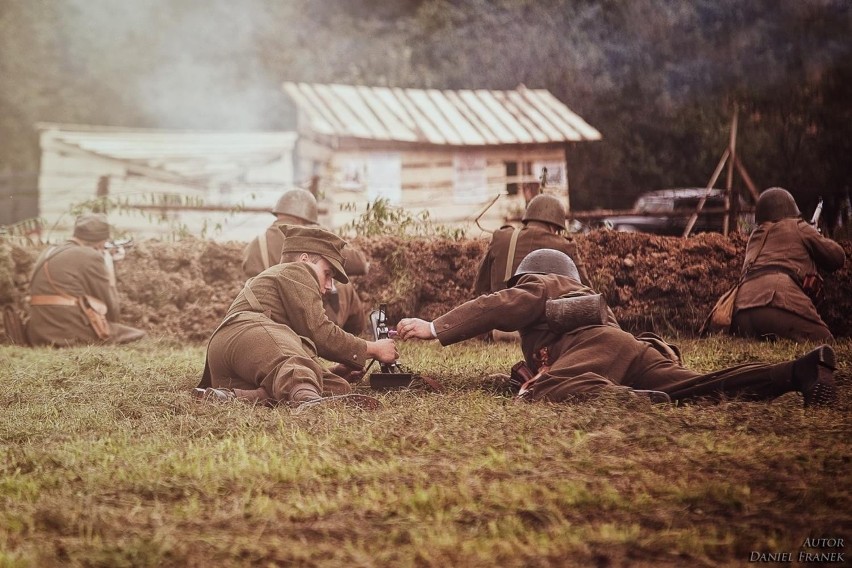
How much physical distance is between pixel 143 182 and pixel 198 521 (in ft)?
63.7

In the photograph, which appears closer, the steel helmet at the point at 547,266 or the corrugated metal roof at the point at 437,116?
the steel helmet at the point at 547,266

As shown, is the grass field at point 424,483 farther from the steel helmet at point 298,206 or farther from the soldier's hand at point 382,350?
the steel helmet at point 298,206

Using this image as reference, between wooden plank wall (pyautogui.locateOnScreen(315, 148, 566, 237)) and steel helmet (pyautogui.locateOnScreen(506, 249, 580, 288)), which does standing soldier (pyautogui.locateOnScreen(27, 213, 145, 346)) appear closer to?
steel helmet (pyautogui.locateOnScreen(506, 249, 580, 288))

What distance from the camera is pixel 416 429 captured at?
4.96 metres

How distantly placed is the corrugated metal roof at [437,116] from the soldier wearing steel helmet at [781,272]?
10.8 m

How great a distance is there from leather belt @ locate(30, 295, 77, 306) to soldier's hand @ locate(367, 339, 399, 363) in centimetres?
597

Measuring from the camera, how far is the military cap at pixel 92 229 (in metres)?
11.5

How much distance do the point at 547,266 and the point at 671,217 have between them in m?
13.6

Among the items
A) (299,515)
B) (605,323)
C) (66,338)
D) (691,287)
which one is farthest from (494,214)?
(299,515)

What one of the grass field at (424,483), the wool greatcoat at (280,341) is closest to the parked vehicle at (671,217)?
the wool greatcoat at (280,341)

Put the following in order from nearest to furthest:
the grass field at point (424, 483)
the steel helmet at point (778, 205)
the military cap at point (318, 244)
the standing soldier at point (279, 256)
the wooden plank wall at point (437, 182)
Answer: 1. the grass field at point (424, 483)
2. the military cap at point (318, 244)
3. the standing soldier at point (279, 256)
4. the steel helmet at point (778, 205)
5. the wooden plank wall at point (437, 182)

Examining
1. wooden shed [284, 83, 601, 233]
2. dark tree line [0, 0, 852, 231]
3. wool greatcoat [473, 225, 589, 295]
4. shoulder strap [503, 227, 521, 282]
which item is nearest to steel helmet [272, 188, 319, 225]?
wool greatcoat [473, 225, 589, 295]

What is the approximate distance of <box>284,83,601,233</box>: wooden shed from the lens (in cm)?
1981

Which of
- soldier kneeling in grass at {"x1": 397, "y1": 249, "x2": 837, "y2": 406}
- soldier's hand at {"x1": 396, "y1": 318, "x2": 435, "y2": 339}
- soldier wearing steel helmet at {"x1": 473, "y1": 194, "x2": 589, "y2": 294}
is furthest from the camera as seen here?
soldier wearing steel helmet at {"x1": 473, "y1": 194, "x2": 589, "y2": 294}
